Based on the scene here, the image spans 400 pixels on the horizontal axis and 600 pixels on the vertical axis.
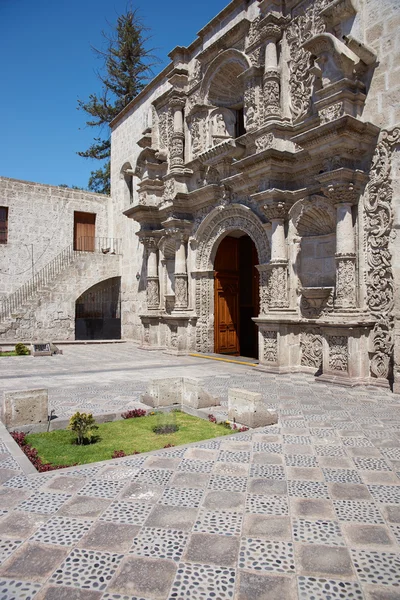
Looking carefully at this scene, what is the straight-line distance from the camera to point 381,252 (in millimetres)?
7977

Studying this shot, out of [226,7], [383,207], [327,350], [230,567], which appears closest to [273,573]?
[230,567]

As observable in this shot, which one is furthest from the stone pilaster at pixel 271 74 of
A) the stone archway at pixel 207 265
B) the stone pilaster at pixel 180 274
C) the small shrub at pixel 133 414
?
the small shrub at pixel 133 414

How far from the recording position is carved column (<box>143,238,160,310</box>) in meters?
14.8

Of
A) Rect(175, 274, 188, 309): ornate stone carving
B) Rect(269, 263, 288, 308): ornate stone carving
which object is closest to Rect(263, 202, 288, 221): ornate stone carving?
Rect(269, 263, 288, 308): ornate stone carving

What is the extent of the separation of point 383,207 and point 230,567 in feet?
23.0

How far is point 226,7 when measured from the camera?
38.9 ft

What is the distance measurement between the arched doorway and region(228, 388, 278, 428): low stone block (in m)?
7.55

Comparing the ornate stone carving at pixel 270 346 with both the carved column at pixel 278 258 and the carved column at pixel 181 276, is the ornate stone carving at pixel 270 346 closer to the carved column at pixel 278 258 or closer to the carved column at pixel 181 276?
the carved column at pixel 278 258

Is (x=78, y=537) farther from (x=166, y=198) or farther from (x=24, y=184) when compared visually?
(x=24, y=184)

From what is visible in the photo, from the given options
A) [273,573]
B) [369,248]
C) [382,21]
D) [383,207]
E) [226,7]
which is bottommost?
[273,573]

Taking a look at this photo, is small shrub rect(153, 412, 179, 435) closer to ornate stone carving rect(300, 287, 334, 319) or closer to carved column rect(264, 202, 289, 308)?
ornate stone carving rect(300, 287, 334, 319)

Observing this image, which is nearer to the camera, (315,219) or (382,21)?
(382,21)

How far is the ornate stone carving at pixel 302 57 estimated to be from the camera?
9320 mm

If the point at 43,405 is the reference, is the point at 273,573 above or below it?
below
